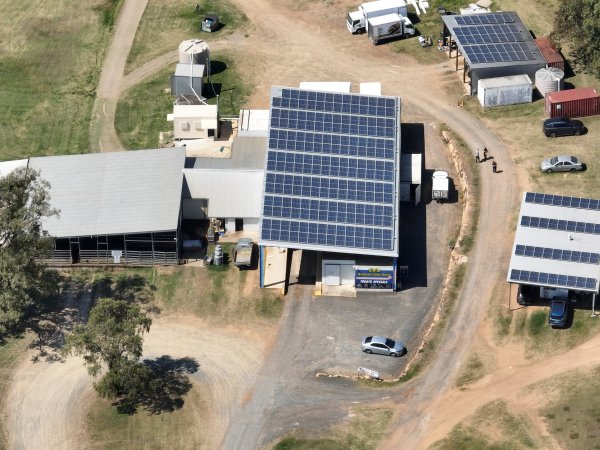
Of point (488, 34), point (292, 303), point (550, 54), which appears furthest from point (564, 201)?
point (488, 34)

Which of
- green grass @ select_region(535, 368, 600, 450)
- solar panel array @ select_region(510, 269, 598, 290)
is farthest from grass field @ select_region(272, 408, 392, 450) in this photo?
solar panel array @ select_region(510, 269, 598, 290)

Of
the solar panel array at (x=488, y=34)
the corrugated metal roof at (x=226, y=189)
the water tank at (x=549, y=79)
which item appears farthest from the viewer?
the solar panel array at (x=488, y=34)

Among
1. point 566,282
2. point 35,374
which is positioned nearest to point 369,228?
point 566,282

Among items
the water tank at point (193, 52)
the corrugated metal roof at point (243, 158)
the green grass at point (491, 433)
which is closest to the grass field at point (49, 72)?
the water tank at point (193, 52)

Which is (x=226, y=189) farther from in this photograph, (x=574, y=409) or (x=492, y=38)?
(x=574, y=409)

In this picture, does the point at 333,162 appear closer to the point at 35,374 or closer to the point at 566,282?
the point at 566,282

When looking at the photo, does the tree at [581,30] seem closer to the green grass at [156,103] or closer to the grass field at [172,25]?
the green grass at [156,103]
